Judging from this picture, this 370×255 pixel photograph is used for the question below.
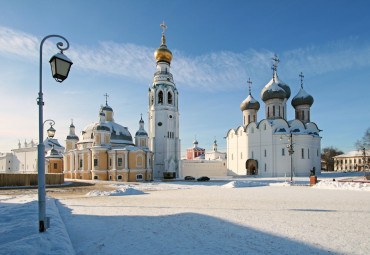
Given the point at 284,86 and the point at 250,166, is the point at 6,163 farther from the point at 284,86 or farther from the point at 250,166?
the point at 284,86

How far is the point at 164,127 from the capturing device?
149ft

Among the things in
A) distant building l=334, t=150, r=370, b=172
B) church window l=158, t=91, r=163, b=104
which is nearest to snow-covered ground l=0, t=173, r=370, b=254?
church window l=158, t=91, r=163, b=104

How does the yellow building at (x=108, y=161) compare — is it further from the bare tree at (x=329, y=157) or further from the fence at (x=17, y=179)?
the bare tree at (x=329, y=157)

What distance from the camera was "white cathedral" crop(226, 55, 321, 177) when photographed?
40125mm

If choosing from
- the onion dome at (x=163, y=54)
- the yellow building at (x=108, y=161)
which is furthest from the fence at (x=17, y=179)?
the onion dome at (x=163, y=54)

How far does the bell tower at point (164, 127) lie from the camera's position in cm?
4503

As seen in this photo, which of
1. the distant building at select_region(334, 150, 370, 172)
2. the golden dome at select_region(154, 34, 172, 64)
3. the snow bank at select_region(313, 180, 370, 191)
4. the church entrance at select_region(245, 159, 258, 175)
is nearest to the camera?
the snow bank at select_region(313, 180, 370, 191)

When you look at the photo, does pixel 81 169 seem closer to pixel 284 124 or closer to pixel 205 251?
pixel 284 124

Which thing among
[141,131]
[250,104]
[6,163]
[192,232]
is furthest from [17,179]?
[6,163]

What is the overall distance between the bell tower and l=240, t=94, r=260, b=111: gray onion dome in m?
12.2

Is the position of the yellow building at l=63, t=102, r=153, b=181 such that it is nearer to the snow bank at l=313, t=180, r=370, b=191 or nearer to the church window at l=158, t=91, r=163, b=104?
the church window at l=158, t=91, r=163, b=104

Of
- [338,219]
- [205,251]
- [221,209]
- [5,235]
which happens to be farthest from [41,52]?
[338,219]

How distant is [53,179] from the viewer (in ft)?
91.7

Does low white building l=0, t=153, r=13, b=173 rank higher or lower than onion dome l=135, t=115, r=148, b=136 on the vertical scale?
lower
